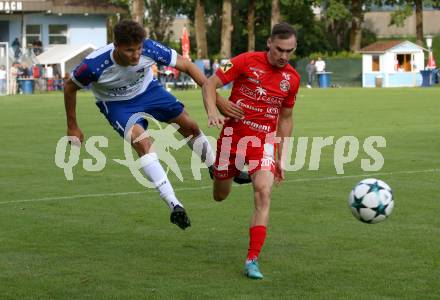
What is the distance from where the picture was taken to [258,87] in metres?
9.34

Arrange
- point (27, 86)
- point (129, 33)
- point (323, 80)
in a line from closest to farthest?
1. point (129, 33)
2. point (27, 86)
3. point (323, 80)

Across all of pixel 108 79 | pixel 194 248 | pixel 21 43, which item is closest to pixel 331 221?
pixel 194 248

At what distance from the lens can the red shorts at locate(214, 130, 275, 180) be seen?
9242 mm

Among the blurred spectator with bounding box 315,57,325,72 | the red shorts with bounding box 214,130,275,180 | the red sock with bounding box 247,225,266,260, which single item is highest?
the red shorts with bounding box 214,130,275,180

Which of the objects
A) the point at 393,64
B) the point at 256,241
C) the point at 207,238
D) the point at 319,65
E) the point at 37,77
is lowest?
the point at 319,65

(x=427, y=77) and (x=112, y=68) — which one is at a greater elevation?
(x=112, y=68)

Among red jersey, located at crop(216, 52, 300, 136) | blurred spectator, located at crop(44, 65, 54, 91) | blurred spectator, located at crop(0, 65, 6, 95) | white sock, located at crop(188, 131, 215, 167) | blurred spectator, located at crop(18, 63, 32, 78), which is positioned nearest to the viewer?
red jersey, located at crop(216, 52, 300, 136)

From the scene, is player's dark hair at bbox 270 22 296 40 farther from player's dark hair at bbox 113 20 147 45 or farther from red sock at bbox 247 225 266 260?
red sock at bbox 247 225 266 260

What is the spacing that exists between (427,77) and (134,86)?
51.2m

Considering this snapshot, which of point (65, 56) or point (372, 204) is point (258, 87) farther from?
point (65, 56)

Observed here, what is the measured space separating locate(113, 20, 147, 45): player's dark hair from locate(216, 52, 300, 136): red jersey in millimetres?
749

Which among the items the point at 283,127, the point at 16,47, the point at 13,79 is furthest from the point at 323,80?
the point at 283,127

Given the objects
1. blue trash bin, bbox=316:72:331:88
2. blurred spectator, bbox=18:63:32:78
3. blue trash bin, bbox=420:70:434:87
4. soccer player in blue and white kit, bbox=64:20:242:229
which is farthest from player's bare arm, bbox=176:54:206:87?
blue trash bin, bbox=316:72:331:88

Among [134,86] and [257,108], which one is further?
[134,86]
